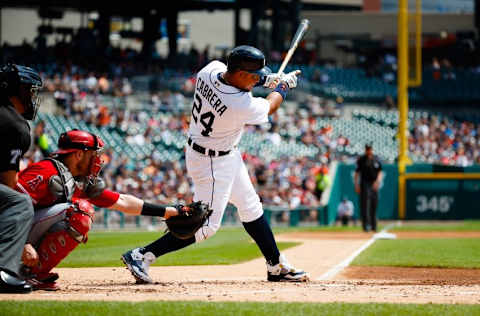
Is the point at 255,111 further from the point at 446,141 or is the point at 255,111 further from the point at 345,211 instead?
the point at 446,141

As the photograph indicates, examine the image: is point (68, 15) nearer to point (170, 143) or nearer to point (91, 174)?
point (170, 143)

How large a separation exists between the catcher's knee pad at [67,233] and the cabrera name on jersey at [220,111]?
1159 mm

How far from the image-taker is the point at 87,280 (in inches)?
274

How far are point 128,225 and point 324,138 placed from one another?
971 centimetres

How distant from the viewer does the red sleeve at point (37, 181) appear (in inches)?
220

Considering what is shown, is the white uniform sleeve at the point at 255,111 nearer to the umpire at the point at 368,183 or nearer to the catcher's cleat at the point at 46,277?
the catcher's cleat at the point at 46,277

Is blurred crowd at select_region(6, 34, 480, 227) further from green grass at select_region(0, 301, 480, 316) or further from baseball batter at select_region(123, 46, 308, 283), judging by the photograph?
green grass at select_region(0, 301, 480, 316)

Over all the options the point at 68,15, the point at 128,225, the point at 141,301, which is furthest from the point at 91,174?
the point at 68,15

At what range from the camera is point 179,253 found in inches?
415

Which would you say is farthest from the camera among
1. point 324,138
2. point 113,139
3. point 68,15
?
point 68,15

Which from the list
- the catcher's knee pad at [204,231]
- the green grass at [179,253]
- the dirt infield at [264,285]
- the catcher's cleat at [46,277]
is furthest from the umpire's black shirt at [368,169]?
the catcher's cleat at [46,277]

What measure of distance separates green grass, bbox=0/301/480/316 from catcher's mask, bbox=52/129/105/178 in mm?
1060

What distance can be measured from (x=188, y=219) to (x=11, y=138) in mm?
1386

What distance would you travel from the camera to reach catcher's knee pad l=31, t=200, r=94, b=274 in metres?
5.69
